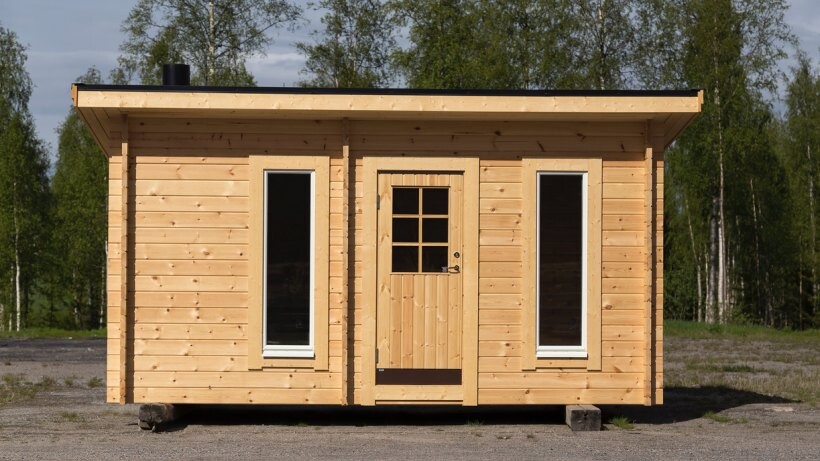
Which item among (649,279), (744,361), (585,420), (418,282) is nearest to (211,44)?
(744,361)

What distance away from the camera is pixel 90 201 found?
133ft

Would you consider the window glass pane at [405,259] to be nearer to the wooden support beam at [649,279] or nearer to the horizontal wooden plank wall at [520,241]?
the horizontal wooden plank wall at [520,241]

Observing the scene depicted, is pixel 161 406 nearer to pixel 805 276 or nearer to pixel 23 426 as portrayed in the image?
pixel 23 426

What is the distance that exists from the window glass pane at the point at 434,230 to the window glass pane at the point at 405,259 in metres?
0.16

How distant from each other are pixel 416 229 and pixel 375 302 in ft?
2.66

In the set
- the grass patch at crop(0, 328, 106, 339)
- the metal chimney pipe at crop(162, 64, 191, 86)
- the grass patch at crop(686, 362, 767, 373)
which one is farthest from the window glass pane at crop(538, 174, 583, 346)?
the grass patch at crop(0, 328, 106, 339)

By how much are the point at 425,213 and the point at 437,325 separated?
1.09 metres

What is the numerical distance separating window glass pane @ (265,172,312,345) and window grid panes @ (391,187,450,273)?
86 centimetres

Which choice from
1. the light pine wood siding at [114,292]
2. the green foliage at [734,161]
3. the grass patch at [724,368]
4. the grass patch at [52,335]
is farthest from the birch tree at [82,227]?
the light pine wood siding at [114,292]

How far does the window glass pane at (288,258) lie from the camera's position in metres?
11.2

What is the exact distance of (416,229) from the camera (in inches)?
444

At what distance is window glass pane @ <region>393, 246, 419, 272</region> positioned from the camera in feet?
37.0

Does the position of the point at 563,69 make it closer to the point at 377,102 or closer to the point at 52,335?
the point at 52,335

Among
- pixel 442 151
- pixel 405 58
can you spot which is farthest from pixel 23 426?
pixel 405 58
